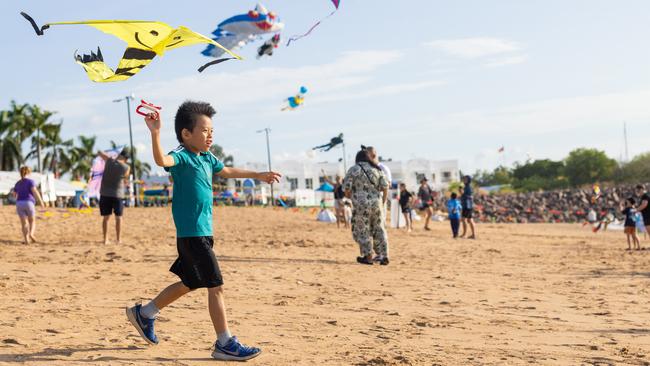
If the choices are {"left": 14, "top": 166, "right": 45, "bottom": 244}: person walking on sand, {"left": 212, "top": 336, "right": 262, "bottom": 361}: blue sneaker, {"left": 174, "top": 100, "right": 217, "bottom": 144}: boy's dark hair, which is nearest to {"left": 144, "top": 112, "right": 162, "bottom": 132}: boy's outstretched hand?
{"left": 174, "top": 100, "right": 217, "bottom": 144}: boy's dark hair

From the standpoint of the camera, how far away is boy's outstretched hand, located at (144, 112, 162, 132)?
4.14 m

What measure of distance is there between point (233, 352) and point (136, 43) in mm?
2063

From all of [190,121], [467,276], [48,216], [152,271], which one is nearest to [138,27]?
[190,121]

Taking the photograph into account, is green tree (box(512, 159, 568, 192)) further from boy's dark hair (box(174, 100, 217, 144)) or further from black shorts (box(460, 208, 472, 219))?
boy's dark hair (box(174, 100, 217, 144))

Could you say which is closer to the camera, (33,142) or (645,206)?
(645,206)

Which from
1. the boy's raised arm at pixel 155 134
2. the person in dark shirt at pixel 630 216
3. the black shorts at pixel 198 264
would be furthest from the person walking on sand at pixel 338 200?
the boy's raised arm at pixel 155 134

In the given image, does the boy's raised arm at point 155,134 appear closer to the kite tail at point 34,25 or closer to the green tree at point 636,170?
the kite tail at point 34,25

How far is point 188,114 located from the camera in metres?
4.56

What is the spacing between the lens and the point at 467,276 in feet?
31.2

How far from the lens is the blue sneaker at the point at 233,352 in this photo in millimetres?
4301

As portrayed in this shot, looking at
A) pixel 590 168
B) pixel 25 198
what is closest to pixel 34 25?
pixel 25 198

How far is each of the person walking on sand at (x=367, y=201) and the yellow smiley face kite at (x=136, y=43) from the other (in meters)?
5.80

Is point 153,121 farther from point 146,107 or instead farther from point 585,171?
point 585,171

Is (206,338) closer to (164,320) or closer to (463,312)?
(164,320)
